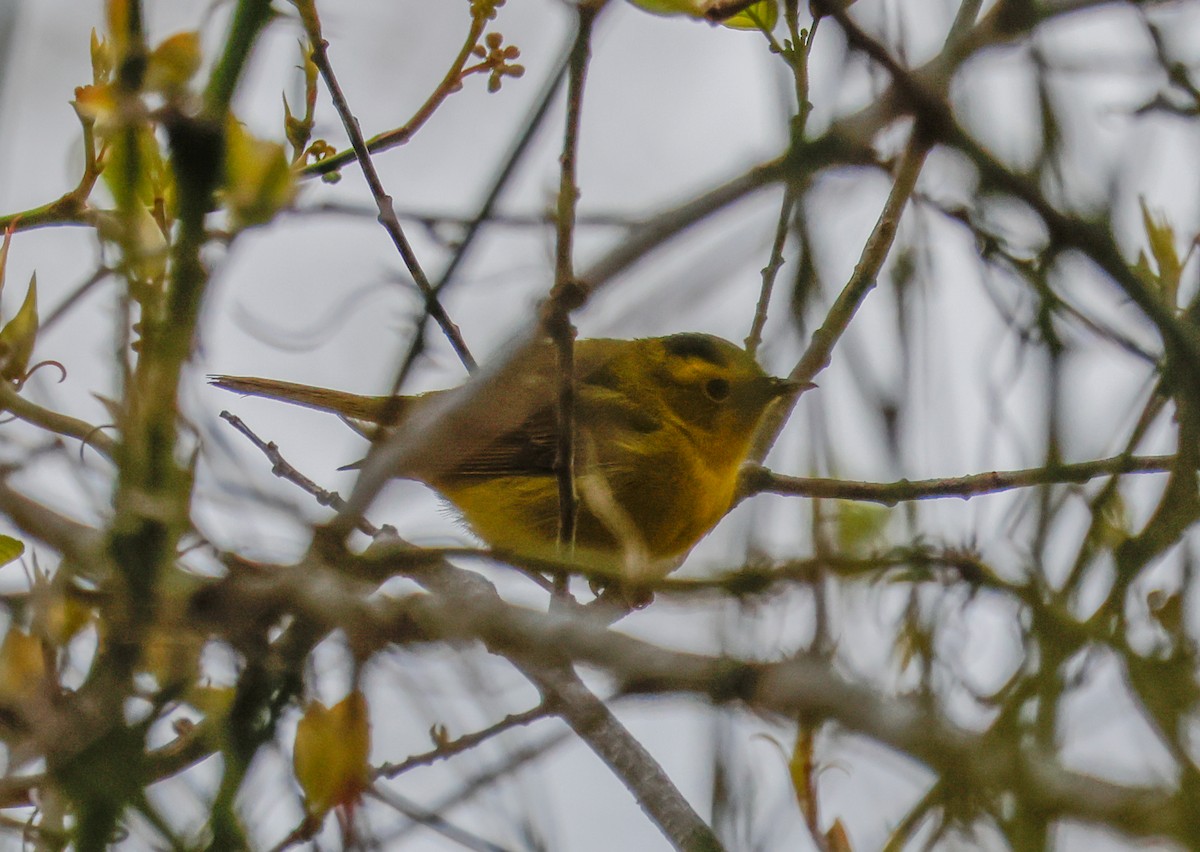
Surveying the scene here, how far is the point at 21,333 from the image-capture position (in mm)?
2619

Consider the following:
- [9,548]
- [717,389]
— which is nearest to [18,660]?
[9,548]

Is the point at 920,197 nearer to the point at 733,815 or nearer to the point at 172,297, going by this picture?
the point at 733,815

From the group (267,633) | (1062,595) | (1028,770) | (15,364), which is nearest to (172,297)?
(267,633)

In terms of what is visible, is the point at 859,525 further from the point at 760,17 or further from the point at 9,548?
the point at 9,548

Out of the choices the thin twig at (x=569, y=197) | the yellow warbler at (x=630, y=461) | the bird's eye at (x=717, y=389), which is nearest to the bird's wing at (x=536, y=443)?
the yellow warbler at (x=630, y=461)

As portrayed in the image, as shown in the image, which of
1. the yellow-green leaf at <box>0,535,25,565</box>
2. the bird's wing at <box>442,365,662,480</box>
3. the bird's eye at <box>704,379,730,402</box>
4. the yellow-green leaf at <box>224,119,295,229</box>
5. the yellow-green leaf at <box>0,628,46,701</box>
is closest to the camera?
the yellow-green leaf at <box>224,119,295,229</box>

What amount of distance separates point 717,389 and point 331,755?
4153mm

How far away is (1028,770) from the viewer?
1239mm

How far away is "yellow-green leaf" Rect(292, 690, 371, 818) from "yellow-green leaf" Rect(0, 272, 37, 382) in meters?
1.08

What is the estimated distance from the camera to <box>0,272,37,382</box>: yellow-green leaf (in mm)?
2615

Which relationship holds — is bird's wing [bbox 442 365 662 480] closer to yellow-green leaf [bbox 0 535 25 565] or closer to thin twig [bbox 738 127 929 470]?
thin twig [bbox 738 127 929 470]

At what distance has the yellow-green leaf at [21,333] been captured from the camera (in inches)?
103

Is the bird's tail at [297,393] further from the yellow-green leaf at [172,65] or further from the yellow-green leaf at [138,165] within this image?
the yellow-green leaf at [172,65]

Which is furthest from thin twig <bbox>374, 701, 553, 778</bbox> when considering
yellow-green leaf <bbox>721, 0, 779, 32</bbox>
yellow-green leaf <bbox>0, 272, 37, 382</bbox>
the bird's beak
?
the bird's beak
